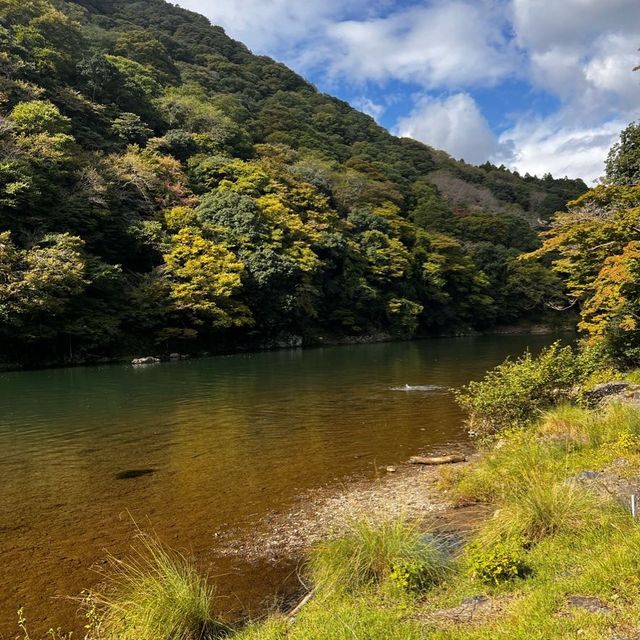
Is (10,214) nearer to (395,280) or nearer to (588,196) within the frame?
(588,196)

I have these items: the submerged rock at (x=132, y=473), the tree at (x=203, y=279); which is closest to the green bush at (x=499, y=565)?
the submerged rock at (x=132, y=473)

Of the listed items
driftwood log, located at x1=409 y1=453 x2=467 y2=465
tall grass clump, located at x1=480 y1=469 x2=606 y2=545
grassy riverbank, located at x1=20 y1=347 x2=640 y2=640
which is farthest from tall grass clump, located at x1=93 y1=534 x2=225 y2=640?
driftwood log, located at x1=409 y1=453 x2=467 y2=465

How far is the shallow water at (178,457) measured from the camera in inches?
269

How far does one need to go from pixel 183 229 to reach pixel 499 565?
126 ft

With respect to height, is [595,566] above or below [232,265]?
below

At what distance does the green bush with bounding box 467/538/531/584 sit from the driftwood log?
600 cm

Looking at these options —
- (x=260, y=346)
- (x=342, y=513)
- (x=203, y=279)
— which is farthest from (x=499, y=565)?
(x=260, y=346)

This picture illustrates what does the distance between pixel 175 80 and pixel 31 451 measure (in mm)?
75333

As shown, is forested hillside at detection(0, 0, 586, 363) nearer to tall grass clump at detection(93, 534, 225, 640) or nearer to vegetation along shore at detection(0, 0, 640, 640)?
vegetation along shore at detection(0, 0, 640, 640)

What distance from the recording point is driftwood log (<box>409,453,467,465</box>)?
11.0 metres

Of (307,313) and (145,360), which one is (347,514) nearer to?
(145,360)

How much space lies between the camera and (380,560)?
522cm

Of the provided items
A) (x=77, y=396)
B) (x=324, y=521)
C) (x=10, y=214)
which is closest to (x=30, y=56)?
(x=10, y=214)

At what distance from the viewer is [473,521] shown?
6.98 m
